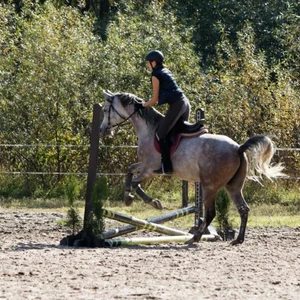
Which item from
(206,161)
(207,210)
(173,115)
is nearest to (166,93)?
(173,115)

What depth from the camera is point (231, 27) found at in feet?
103

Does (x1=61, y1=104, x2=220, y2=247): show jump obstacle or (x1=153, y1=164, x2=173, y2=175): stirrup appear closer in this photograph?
(x1=61, y1=104, x2=220, y2=247): show jump obstacle

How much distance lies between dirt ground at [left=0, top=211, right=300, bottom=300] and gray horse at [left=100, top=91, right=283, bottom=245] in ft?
1.94

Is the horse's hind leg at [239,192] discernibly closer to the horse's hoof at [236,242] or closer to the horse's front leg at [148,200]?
the horse's hoof at [236,242]

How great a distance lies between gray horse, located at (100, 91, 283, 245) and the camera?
39.9 ft

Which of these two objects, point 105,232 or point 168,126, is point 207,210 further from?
point 105,232

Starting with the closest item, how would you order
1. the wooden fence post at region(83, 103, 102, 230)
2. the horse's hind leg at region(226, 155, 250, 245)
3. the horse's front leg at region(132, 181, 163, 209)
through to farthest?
the wooden fence post at region(83, 103, 102, 230), the horse's hind leg at region(226, 155, 250, 245), the horse's front leg at region(132, 181, 163, 209)

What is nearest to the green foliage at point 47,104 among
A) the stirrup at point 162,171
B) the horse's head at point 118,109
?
the horse's head at point 118,109

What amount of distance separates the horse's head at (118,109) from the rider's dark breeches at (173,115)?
660 millimetres

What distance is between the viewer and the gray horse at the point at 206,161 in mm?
12172

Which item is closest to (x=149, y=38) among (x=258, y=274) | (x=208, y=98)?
(x=208, y=98)

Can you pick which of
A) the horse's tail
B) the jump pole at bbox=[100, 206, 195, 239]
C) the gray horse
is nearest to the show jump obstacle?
the jump pole at bbox=[100, 206, 195, 239]

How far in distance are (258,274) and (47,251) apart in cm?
282

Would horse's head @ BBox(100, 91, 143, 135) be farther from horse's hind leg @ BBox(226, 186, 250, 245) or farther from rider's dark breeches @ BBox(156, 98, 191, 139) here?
horse's hind leg @ BBox(226, 186, 250, 245)
